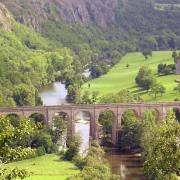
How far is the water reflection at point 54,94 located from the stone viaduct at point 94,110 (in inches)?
1259

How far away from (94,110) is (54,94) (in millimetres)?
46628

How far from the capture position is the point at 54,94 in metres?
137

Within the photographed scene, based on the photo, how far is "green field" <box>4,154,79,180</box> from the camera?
230 ft

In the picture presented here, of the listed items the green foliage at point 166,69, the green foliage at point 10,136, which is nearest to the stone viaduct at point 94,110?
the green foliage at point 166,69

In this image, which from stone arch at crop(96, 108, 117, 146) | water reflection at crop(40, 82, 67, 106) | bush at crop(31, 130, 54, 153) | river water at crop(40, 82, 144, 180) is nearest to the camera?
river water at crop(40, 82, 144, 180)

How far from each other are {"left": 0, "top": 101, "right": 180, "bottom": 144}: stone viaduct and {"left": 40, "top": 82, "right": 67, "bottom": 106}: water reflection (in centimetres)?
3197

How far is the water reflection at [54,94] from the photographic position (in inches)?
4993

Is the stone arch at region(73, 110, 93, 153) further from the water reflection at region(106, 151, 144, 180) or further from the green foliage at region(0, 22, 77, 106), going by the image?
the green foliage at region(0, 22, 77, 106)

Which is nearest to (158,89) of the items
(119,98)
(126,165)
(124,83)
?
(119,98)

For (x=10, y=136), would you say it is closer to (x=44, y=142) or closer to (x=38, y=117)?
(x=44, y=142)

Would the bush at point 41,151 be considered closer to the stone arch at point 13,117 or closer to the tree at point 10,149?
the stone arch at point 13,117

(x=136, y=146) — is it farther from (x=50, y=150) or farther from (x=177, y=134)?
(x=177, y=134)

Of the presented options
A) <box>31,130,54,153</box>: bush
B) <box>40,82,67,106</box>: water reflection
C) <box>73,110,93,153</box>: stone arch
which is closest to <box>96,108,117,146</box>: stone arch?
<box>73,110,93,153</box>: stone arch

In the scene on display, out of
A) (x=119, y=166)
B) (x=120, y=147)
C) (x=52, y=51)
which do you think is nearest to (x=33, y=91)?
(x=120, y=147)
